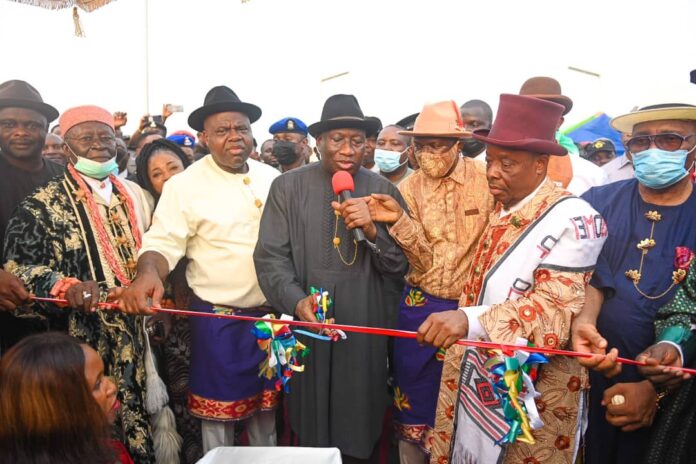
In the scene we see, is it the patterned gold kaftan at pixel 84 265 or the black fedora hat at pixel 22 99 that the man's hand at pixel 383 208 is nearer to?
the patterned gold kaftan at pixel 84 265

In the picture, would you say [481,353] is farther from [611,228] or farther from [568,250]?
[611,228]

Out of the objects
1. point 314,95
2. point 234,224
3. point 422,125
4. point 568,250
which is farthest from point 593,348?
point 314,95

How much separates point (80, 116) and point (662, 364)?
11.7ft

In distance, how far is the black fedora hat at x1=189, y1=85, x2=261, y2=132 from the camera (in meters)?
3.82

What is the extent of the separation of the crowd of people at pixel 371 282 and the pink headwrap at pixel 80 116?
19mm

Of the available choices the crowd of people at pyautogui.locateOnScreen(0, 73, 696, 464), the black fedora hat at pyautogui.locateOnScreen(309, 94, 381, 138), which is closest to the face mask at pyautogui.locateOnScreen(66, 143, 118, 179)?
the crowd of people at pyautogui.locateOnScreen(0, 73, 696, 464)

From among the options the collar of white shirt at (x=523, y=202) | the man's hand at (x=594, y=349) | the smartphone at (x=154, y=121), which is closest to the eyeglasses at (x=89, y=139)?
the collar of white shirt at (x=523, y=202)

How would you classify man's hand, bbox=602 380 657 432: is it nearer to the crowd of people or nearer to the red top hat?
the crowd of people

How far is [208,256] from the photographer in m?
3.63

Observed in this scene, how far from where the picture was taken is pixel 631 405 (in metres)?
2.65

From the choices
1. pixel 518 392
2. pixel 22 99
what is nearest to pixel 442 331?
pixel 518 392

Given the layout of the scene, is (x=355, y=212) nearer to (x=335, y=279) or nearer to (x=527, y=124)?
(x=335, y=279)

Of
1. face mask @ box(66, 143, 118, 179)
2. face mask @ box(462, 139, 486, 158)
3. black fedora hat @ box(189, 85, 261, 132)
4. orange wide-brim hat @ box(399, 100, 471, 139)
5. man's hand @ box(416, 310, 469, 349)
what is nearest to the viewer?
man's hand @ box(416, 310, 469, 349)

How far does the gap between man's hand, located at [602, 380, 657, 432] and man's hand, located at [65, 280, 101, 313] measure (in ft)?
8.67
